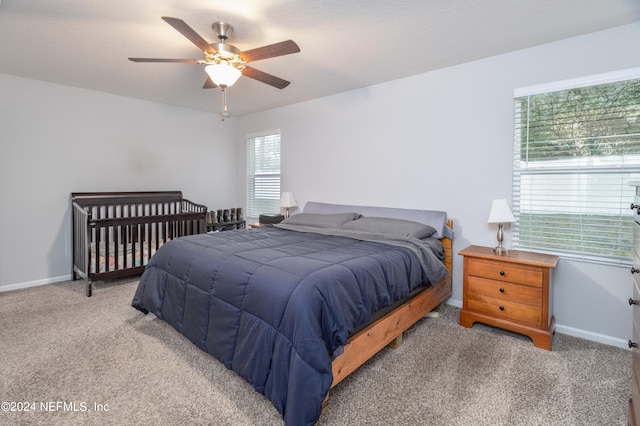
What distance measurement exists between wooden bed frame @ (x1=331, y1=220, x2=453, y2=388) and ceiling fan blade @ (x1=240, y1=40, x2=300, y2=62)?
6.08 feet

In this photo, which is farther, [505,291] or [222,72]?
[505,291]

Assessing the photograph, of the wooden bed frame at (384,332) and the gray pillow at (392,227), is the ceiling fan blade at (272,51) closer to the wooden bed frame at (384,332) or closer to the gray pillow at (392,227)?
the gray pillow at (392,227)

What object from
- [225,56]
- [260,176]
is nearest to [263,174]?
[260,176]

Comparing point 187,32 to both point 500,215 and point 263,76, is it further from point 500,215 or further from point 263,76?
point 500,215

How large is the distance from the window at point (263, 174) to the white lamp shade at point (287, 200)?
0.42m

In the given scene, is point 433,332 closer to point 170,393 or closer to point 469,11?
point 170,393

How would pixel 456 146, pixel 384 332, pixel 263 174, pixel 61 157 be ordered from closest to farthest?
pixel 384 332
pixel 456 146
pixel 61 157
pixel 263 174

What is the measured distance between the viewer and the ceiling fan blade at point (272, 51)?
2.05 m

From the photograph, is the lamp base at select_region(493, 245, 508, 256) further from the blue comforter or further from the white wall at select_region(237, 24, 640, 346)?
the blue comforter

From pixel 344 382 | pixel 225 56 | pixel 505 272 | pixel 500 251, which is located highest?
pixel 225 56

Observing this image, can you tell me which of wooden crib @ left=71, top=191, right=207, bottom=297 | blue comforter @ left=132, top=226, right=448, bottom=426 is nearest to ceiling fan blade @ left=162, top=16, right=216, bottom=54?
blue comforter @ left=132, top=226, right=448, bottom=426

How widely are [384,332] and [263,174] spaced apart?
3.61m

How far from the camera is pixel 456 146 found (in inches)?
123

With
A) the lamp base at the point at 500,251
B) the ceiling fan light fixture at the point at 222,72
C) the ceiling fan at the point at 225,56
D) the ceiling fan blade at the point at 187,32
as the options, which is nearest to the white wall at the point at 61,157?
the ceiling fan at the point at 225,56
